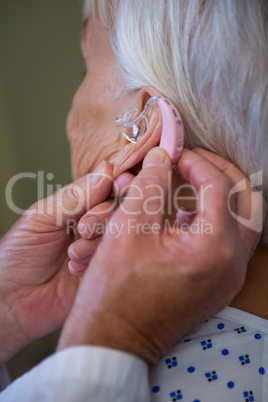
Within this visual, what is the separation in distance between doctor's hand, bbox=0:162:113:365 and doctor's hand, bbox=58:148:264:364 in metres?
0.41

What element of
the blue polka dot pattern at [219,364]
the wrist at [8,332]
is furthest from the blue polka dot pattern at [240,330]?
the wrist at [8,332]

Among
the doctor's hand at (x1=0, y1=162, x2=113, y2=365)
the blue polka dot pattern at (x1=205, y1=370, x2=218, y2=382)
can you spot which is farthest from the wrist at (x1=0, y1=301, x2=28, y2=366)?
the blue polka dot pattern at (x1=205, y1=370, x2=218, y2=382)

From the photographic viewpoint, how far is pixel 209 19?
2.16ft

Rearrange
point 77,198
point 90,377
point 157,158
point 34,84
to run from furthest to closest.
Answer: point 34,84, point 77,198, point 157,158, point 90,377

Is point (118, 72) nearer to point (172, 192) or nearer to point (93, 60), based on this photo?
point (93, 60)

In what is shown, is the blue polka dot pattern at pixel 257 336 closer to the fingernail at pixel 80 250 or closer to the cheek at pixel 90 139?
the fingernail at pixel 80 250

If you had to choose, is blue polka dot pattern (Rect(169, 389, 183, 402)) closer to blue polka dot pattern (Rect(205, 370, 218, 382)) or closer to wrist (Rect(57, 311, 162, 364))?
blue polka dot pattern (Rect(205, 370, 218, 382))

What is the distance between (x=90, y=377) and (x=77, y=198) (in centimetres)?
48

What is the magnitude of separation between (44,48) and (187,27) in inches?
41.0

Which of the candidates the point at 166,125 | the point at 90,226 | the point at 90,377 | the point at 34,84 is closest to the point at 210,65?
the point at 166,125

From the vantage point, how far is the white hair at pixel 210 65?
2.07 ft

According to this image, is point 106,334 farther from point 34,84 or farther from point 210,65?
point 34,84

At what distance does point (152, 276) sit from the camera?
1.76 ft

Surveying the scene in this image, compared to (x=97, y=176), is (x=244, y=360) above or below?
below
